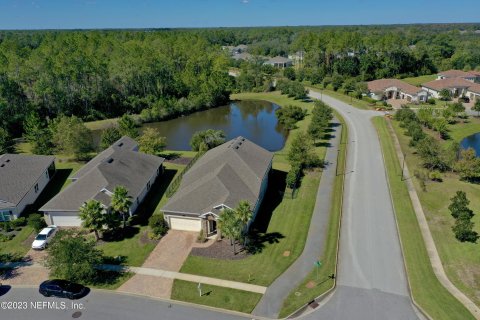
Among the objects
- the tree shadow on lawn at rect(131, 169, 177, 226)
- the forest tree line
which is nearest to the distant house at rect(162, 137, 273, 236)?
the tree shadow on lawn at rect(131, 169, 177, 226)

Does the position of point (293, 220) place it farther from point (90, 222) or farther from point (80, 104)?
point (80, 104)

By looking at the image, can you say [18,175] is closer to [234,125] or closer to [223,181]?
[223,181]

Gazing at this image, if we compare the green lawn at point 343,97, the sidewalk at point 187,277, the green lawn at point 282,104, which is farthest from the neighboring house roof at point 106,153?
the green lawn at point 343,97

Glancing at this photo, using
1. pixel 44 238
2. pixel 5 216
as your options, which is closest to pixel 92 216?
pixel 44 238

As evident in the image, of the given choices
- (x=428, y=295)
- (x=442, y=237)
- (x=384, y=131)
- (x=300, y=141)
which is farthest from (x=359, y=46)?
(x=428, y=295)

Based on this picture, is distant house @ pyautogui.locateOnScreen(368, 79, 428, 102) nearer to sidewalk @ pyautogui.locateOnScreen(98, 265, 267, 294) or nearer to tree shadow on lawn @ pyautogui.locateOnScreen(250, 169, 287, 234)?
tree shadow on lawn @ pyautogui.locateOnScreen(250, 169, 287, 234)

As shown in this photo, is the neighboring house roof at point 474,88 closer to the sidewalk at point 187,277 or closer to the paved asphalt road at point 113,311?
the sidewalk at point 187,277
